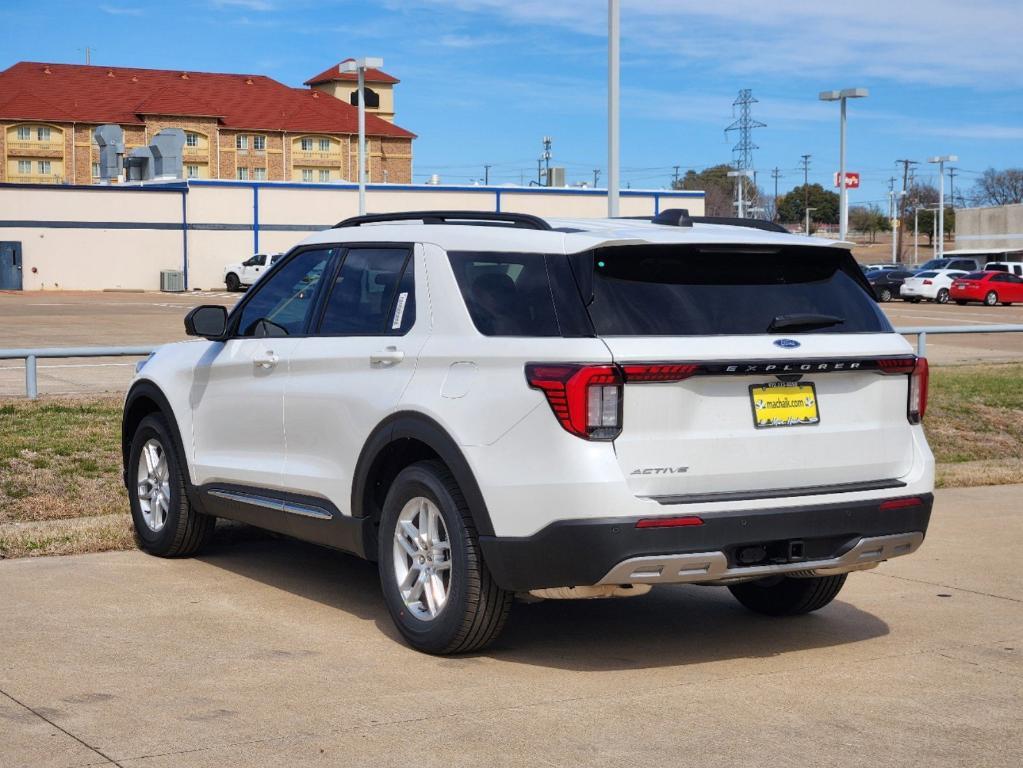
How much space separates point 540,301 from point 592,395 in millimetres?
518

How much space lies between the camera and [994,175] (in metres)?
165

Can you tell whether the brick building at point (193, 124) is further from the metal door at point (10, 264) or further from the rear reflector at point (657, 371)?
the rear reflector at point (657, 371)

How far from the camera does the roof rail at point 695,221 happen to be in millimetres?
6426

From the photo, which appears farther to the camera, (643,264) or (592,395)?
(643,264)

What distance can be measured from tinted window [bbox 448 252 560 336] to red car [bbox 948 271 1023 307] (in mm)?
52320

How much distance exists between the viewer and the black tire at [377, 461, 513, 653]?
5.95m

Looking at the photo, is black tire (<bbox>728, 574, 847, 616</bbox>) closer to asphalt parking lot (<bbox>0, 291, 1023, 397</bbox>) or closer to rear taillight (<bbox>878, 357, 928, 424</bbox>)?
rear taillight (<bbox>878, 357, 928, 424</bbox>)

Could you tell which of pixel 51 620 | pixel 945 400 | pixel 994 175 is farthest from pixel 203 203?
pixel 994 175

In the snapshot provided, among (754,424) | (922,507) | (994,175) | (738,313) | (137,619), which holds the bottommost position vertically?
(137,619)

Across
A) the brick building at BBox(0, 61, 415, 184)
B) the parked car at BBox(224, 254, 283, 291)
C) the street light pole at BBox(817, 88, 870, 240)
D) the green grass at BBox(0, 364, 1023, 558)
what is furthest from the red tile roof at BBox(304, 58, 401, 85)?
the green grass at BBox(0, 364, 1023, 558)

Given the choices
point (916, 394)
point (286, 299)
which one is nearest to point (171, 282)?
point (286, 299)

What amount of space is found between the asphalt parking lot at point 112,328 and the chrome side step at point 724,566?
1093cm

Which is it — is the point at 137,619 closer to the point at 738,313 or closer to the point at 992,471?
the point at 738,313

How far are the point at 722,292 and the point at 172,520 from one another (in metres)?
3.70
